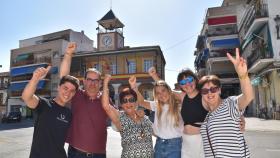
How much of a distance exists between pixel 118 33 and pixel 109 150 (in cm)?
3521

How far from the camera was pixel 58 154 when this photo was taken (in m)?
3.58

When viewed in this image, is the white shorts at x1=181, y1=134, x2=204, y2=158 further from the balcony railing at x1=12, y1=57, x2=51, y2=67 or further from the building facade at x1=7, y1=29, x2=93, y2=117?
the balcony railing at x1=12, y1=57, x2=51, y2=67

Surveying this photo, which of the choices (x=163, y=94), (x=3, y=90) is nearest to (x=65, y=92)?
(x=163, y=94)

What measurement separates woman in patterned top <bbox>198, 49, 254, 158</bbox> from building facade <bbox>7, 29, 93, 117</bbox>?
150 feet

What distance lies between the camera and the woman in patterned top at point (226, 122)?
304 cm

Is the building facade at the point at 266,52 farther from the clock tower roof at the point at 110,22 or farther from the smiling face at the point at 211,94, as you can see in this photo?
the smiling face at the point at 211,94

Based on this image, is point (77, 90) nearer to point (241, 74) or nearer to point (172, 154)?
point (172, 154)

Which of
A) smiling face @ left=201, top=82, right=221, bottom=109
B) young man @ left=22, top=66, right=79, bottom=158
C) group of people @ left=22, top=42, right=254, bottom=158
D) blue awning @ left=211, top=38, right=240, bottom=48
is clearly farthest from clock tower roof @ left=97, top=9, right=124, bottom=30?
smiling face @ left=201, top=82, right=221, bottom=109

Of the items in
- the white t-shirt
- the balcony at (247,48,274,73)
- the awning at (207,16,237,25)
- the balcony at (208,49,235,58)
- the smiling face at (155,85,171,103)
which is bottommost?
the white t-shirt

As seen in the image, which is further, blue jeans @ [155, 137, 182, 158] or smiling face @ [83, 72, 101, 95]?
smiling face @ [83, 72, 101, 95]

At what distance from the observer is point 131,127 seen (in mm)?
3752

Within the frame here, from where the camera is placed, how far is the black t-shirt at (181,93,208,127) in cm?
366

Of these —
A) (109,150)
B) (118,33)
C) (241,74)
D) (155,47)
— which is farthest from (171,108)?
(118,33)

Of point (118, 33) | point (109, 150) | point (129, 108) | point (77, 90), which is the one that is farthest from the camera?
point (118, 33)
